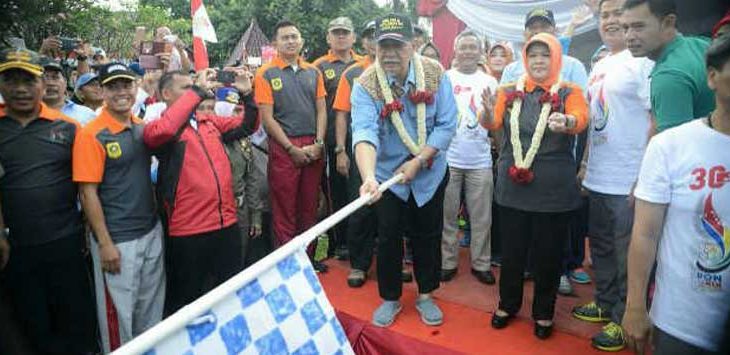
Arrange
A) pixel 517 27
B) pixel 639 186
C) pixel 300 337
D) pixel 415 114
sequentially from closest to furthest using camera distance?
pixel 300 337 < pixel 639 186 < pixel 415 114 < pixel 517 27

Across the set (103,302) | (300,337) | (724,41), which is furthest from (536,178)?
(103,302)

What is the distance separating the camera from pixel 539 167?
2.86 m

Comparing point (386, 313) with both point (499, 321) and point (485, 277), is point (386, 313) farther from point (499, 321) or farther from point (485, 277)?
point (485, 277)

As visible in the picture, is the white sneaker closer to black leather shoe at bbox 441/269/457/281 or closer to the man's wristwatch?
black leather shoe at bbox 441/269/457/281

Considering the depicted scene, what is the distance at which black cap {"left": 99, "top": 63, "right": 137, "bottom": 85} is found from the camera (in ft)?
9.15

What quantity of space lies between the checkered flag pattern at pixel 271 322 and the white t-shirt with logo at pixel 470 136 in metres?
2.32

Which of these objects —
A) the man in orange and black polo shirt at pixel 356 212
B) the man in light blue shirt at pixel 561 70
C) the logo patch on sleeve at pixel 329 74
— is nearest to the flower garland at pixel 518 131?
the man in light blue shirt at pixel 561 70

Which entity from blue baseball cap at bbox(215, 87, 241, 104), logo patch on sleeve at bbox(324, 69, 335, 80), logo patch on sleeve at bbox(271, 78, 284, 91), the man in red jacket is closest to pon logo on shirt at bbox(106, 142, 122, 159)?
the man in red jacket

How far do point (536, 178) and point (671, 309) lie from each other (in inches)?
49.0

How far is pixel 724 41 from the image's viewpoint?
1500 millimetres

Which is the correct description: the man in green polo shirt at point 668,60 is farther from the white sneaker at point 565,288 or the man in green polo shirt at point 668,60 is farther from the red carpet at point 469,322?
the white sneaker at point 565,288

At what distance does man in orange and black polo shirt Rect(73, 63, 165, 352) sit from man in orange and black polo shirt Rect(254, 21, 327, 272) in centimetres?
117

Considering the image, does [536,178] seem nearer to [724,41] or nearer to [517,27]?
[724,41]

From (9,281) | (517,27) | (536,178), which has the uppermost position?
(517,27)
